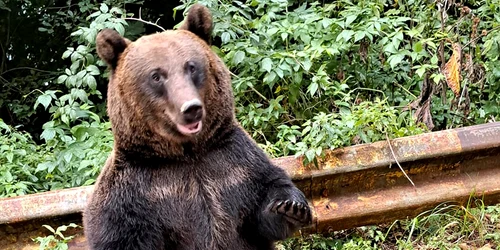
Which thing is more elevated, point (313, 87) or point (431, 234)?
point (313, 87)

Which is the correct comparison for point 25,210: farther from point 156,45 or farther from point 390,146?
point 390,146

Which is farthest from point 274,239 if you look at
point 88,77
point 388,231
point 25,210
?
point 88,77

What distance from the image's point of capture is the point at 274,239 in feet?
11.5

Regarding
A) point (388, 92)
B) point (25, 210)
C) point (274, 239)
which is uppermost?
point (274, 239)

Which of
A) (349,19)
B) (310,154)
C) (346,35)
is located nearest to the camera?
(310,154)

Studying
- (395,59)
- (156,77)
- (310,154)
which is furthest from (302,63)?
(156,77)

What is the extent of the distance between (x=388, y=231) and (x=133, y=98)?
178 centimetres

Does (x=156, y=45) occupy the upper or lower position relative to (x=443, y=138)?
upper

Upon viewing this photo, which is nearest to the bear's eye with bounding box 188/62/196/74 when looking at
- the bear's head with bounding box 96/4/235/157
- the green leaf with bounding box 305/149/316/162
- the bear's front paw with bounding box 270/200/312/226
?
the bear's head with bounding box 96/4/235/157

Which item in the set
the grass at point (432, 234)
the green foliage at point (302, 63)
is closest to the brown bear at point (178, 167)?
the grass at point (432, 234)

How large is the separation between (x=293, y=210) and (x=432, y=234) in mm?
1377

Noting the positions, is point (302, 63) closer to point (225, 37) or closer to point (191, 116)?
point (225, 37)

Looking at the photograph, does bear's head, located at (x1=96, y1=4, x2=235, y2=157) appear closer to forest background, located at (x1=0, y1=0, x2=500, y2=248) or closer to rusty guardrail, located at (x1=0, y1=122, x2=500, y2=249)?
rusty guardrail, located at (x1=0, y1=122, x2=500, y2=249)

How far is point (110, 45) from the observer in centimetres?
345
